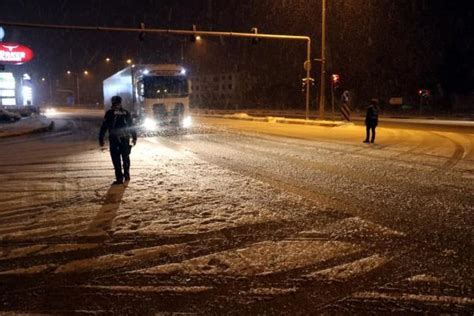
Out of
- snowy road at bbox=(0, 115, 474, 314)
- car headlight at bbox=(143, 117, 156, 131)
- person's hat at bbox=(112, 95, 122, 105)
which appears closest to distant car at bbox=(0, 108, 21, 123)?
car headlight at bbox=(143, 117, 156, 131)

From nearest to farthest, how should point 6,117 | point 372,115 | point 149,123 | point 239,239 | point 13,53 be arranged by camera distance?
point 239,239 < point 372,115 < point 149,123 < point 6,117 < point 13,53

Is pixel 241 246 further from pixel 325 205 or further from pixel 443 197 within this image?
pixel 443 197

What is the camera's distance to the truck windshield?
25737 millimetres

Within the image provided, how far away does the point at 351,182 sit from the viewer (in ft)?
33.3

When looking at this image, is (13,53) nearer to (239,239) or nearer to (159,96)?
(159,96)

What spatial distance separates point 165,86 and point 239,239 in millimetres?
21108

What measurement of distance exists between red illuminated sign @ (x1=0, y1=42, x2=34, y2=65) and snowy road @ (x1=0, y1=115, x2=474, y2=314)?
32.0m

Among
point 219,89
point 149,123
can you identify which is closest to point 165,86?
point 149,123

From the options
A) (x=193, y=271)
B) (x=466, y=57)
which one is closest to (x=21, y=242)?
(x=193, y=271)

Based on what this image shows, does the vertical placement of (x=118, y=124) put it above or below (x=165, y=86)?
below

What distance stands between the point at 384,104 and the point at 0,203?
174 ft

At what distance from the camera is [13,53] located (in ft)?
133

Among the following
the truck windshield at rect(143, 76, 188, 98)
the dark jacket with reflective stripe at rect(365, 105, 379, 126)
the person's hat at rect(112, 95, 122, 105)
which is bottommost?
the dark jacket with reflective stripe at rect(365, 105, 379, 126)

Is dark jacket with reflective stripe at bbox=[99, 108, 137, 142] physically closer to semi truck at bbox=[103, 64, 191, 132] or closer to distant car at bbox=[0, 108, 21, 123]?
semi truck at bbox=[103, 64, 191, 132]
